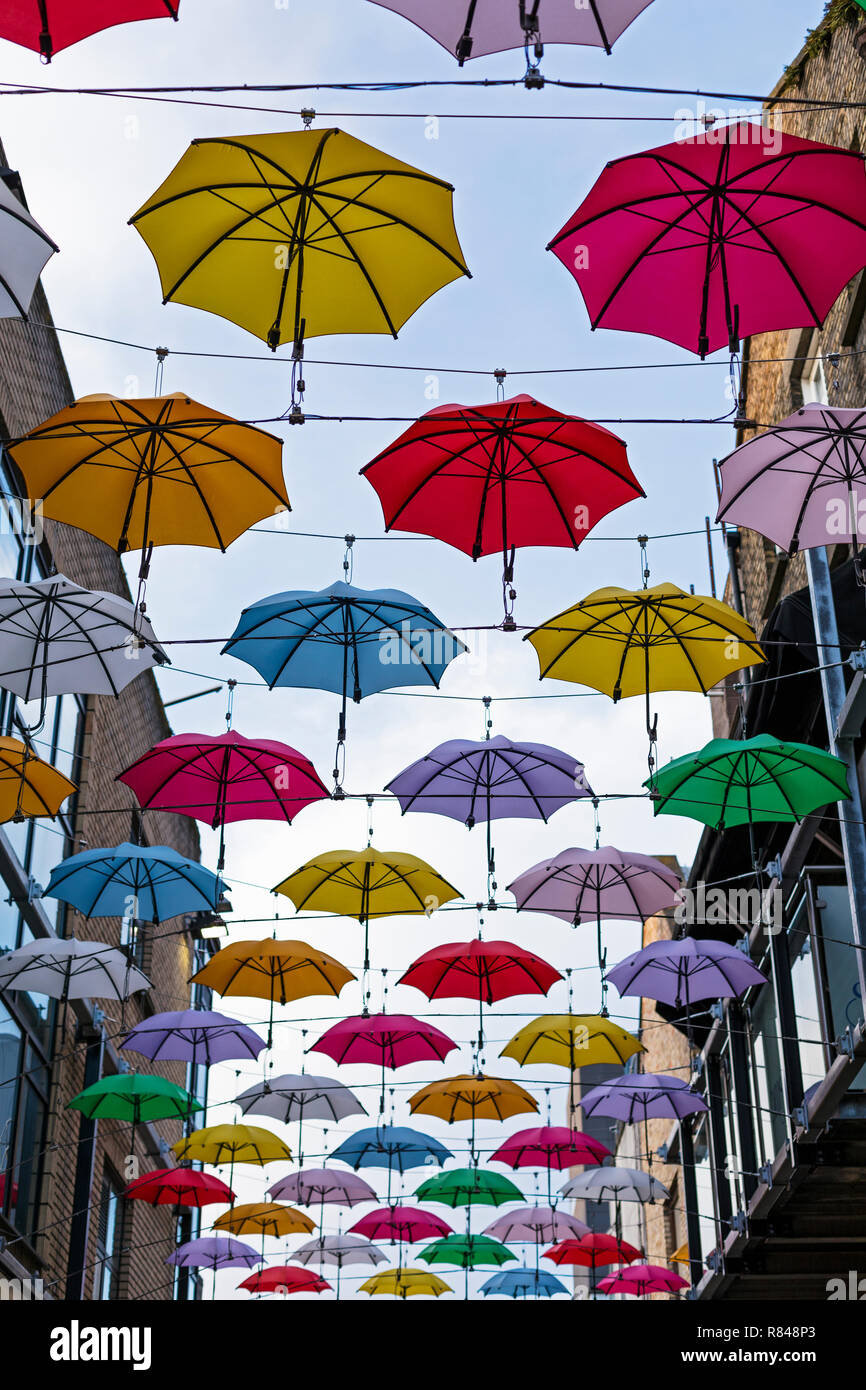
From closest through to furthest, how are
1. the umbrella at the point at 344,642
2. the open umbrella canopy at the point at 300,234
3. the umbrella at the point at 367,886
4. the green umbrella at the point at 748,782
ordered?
the open umbrella canopy at the point at 300,234
the green umbrella at the point at 748,782
the umbrella at the point at 344,642
the umbrella at the point at 367,886

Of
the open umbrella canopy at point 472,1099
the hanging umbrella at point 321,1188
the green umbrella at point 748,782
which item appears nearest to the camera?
the green umbrella at point 748,782

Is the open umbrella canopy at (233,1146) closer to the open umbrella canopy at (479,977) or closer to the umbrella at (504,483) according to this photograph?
the open umbrella canopy at (479,977)

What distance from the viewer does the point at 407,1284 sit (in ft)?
94.3

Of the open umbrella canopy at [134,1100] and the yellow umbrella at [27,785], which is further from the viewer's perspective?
the open umbrella canopy at [134,1100]

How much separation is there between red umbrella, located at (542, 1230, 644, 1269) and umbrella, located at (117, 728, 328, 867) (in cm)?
1333

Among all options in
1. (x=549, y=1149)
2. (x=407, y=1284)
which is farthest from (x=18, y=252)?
(x=407, y=1284)

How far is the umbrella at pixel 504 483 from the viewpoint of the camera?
1124 centimetres

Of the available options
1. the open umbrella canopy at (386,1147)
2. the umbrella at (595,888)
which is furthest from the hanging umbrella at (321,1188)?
the umbrella at (595,888)

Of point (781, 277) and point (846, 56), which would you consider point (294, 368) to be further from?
point (846, 56)

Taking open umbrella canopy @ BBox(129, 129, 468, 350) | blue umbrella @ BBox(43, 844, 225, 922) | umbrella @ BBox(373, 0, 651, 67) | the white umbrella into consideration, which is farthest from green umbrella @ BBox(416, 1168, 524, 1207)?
umbrella @ BBox(373, 0, 651, 67)

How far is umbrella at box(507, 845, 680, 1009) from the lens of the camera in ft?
54.1

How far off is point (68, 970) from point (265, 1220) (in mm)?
9818

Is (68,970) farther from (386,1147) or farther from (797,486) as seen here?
(797,486)

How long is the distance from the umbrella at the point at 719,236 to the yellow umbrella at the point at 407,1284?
73.5 feet
